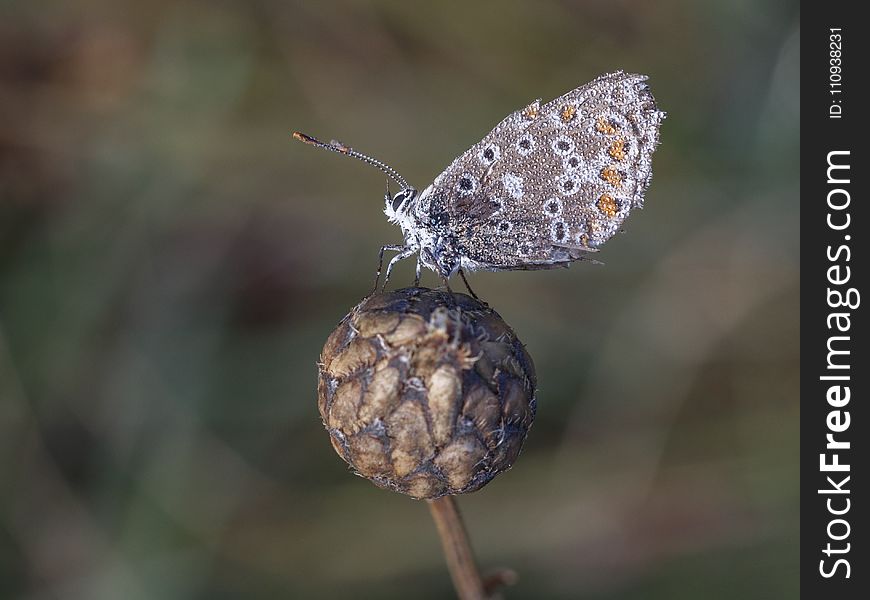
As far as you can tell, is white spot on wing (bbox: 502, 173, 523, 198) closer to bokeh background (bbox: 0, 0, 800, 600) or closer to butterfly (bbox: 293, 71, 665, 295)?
butterfly (bbox: 293, 71, 665, 295)

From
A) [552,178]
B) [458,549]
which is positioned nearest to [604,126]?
[552,178]

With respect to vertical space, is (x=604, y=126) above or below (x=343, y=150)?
above

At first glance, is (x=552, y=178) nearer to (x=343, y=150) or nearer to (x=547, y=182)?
(x=547, y=182)

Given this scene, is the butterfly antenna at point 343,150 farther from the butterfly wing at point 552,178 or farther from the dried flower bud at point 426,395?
the dried flower bud at point 426,395

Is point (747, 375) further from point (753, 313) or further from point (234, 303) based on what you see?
point (234, 303)
